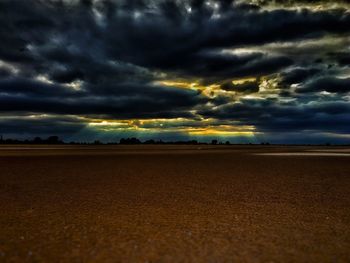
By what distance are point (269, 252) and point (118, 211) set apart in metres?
5.87

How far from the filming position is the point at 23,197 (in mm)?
14344

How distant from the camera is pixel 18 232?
898 centimetres

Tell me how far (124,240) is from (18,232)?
3012 millimetres

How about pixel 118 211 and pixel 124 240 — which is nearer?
pixel 124 240

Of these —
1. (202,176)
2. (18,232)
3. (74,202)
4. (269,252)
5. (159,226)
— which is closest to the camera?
(269,252)

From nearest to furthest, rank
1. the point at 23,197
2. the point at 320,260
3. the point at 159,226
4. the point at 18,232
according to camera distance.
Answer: the point at 320,260
the point at 18,232
the point at 159,226
the point at 23,197

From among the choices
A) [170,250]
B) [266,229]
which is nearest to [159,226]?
[170,250]

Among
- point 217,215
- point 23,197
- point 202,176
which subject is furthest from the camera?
point 202,176

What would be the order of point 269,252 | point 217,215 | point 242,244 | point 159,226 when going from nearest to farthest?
point 269,252, point 242,244, point 159,226, point 217,215

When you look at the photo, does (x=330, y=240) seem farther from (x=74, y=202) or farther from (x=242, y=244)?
(x=74, y=202)

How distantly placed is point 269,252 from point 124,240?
340 centimetres

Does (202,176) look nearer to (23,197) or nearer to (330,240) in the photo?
(23,197)

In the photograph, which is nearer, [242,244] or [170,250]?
[170,250]

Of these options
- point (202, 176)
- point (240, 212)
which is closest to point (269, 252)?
point (240, 212)
